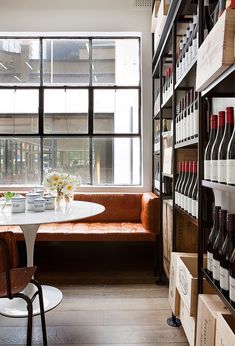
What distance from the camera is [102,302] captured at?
8.83 feet

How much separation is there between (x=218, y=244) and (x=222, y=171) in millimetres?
425

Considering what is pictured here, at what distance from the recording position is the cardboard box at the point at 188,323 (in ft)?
5.82

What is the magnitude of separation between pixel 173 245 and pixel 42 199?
1.10 m

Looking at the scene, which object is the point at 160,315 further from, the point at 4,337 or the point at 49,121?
the point at 49,121

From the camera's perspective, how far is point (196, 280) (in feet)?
5.77

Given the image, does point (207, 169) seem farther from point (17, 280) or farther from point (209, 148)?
point (17, 280)

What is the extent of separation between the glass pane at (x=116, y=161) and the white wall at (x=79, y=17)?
0.79 ft

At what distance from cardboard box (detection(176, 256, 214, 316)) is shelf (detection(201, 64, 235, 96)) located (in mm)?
1044

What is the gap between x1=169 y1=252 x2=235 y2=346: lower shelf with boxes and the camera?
131 centimetres

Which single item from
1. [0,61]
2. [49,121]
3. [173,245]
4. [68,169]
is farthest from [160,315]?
[0,61]

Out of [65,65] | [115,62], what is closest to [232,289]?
[115,62]

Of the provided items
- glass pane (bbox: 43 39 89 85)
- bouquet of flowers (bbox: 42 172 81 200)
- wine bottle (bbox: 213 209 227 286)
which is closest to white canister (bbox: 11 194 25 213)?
bouquet of flowers (bbox: 42 172 81 200)

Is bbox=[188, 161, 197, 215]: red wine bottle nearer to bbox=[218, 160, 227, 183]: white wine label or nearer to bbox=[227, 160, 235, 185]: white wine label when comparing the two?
bbox=[218, 160, 227, 183]: white wine label

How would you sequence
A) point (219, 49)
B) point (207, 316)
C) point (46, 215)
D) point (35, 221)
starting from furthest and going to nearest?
point (46, 215)
point (35, 221)
point (207, 316)
point (219, 49)
